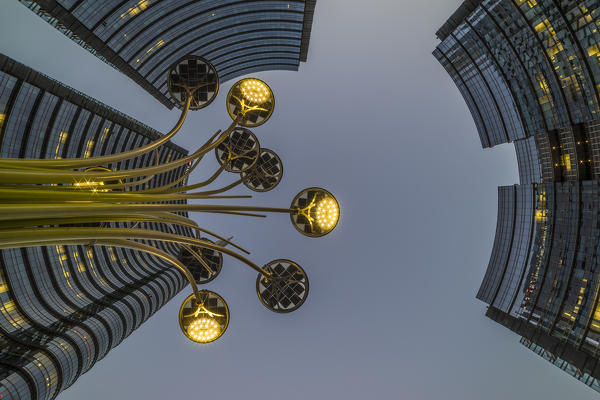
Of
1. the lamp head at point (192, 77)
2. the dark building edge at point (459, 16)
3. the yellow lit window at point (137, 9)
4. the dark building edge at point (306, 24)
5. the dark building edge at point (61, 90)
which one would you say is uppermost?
the dark building edge at point (459, 16)

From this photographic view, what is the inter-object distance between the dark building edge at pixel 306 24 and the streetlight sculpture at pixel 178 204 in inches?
1699

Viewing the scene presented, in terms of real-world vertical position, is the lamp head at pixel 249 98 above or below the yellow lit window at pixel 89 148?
above

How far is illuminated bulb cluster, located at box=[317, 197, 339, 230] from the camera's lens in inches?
420

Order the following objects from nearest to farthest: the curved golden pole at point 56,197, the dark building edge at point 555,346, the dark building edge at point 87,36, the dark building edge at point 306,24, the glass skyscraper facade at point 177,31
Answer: the curved golden pole at point 56,197 < the dark building edge at point 555,346 < the dark building edge at point 87,36 < the glass skyscraper facade at point 177,31 < the dark building edge at point 306,24

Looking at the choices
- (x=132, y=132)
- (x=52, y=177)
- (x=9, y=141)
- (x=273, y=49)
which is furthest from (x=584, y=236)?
(x=9, y=141)

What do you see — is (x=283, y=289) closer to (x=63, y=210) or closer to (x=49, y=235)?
(x=49, y=235)

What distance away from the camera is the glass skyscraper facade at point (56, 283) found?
29.5 meters

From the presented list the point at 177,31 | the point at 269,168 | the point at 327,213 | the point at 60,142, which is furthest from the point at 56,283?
the point at 327,213

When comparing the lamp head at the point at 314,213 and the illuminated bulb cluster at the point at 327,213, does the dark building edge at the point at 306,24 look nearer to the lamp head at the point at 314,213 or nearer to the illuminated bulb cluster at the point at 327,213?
the lamp head at the point at 314,213

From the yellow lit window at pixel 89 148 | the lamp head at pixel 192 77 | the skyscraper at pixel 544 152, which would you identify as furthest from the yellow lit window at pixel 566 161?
the yellow lit window at pixel 89 148

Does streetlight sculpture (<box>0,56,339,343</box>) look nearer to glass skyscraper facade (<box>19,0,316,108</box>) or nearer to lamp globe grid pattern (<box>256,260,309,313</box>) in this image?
lamp globe grid pattern (<box>256,260,309,313</box>)

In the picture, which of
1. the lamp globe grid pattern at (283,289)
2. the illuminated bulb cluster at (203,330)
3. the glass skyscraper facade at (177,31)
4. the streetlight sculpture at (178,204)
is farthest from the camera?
the glass skyscraper facade at (177,31)

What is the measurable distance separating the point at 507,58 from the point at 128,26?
199 feet

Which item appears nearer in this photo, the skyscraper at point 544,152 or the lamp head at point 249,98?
the lamp head at point 249,98
